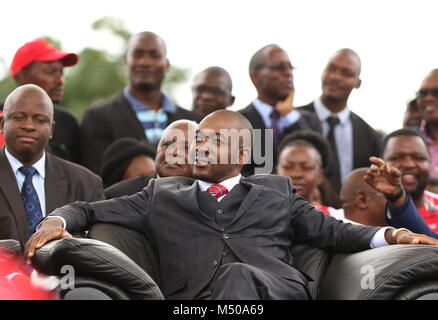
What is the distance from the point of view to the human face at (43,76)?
6129mm

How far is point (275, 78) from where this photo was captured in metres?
6.52

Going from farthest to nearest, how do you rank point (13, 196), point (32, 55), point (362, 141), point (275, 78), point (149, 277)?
point (362, 141) → point (275, 78) → point (32, 55) → point (13, 196) → point (149, 277)

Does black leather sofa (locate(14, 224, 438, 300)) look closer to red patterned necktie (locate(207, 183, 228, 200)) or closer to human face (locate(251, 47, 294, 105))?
red patterned necktie (locate(207, 183, 228, 200))

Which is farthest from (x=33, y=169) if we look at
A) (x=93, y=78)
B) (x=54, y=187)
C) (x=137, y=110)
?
(x=93, y=78)

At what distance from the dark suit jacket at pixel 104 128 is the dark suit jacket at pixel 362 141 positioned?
4.72 ft

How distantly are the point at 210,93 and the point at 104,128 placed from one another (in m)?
1.25

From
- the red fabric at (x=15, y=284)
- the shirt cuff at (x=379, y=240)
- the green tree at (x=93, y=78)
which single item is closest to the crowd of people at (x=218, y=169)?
the shirt cuff at (x=379, y=240)

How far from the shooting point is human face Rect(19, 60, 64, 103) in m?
6.13

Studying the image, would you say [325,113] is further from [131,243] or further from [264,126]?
[131,243]

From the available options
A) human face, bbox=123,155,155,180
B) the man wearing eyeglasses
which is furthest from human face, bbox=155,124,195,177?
the man wearing eyeglasses

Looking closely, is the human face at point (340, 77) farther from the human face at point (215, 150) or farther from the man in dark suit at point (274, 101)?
the human face at point (215, 150)

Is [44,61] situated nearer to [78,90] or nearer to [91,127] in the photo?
[91,127]

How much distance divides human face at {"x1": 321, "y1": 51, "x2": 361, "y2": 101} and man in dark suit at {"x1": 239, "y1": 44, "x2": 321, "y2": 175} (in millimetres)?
320

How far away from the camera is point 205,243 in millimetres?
3998
